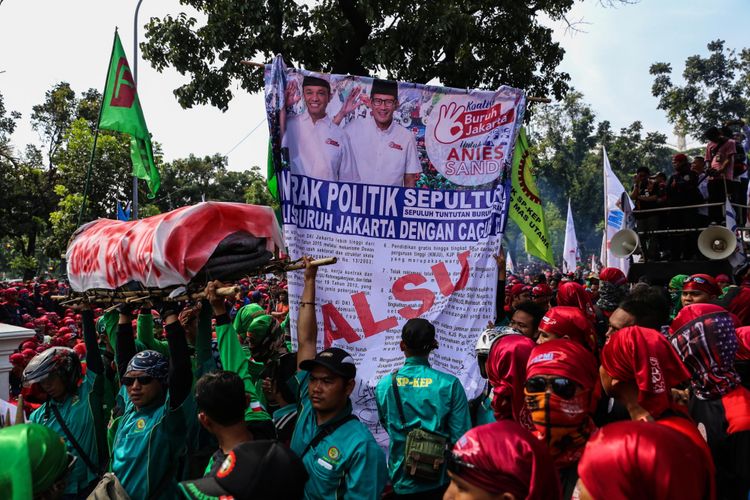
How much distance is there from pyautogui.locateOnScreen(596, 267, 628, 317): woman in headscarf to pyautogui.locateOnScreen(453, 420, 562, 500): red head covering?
4753mm

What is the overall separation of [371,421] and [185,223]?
6.83ft

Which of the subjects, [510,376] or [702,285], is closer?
[510,376]

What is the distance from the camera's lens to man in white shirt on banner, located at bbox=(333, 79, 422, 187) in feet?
15.8

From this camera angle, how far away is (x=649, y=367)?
2703mm

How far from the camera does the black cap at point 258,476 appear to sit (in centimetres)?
193

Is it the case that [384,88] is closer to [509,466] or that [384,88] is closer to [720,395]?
[720,395]

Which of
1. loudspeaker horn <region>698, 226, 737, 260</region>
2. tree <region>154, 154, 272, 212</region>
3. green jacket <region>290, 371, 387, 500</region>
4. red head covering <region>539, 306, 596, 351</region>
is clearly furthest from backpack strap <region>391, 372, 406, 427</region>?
tree <region>154, 154, 272, 212</region>

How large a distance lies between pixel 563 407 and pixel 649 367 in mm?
438

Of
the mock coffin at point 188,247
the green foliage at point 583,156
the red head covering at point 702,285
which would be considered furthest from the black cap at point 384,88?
the green foliage at point 583,156

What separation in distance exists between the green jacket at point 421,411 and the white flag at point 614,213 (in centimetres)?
721

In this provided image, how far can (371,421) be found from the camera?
458 cm

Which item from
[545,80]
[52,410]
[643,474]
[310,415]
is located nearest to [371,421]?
[310,415]

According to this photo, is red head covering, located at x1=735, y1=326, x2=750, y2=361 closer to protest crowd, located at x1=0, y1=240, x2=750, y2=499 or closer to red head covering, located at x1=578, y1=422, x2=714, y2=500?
protest crowd, located at x1=0, y1=240, x2=750, y2=499

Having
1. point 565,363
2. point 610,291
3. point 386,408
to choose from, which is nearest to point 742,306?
Answer: point 610,291
